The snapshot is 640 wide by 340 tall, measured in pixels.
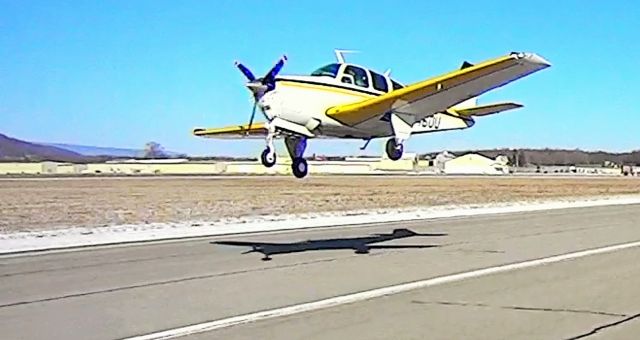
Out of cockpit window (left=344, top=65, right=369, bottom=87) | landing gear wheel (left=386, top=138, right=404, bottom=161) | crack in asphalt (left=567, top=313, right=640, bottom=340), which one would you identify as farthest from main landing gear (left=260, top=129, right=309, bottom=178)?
crack in asphalt (left=567, top=313, right=640, bottom=340)

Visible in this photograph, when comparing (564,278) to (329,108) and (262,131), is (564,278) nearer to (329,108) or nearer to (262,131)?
(329,108)

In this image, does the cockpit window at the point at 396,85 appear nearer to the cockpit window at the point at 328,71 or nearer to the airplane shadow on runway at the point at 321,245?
the cockpit window at the point at 328,71

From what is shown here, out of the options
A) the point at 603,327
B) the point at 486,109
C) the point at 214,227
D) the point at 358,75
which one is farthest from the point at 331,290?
the point at 214,227

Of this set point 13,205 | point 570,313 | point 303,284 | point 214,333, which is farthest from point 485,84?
point 13,205

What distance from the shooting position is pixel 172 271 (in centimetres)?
1512

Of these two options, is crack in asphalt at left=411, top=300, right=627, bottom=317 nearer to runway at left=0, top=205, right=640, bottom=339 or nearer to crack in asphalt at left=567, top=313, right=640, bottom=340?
runway at left=0, top=205, right=640, bottom=339

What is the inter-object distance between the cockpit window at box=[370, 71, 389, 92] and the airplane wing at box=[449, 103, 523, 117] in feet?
7.10

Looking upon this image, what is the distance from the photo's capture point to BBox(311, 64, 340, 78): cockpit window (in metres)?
20.3

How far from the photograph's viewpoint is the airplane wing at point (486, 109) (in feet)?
69.5

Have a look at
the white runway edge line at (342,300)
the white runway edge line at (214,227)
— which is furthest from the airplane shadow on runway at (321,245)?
the white runway edge line at (342,300)

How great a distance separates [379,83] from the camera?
20.4 metres

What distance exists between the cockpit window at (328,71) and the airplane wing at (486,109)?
328 cm

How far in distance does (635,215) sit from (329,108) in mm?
17149

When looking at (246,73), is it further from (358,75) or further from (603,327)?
(603,327)
